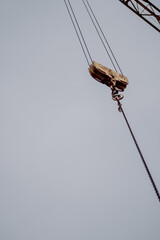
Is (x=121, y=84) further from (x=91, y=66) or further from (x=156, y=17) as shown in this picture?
(x=156, y=17)

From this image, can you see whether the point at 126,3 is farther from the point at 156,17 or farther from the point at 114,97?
the point at 114,97

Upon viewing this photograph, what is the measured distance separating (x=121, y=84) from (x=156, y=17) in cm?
530

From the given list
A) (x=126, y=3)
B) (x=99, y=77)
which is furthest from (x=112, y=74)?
(x=126, y=3)

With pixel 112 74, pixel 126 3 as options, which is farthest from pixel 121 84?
pixel 126 3

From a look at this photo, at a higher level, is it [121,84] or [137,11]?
[137,11]

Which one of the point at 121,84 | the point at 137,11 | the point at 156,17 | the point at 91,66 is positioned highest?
the point at 137,11

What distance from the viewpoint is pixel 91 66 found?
3.55 metres

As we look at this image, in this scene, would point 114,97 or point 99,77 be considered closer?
point 114,97

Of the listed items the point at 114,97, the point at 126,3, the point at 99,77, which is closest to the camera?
the point at 114,97

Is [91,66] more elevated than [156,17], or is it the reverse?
[156,17]

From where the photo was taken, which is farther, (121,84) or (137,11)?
(137,11)

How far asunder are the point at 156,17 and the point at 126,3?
1.35m

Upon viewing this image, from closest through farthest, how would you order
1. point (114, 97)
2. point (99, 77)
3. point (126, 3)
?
point (114, 97)
point (99, 77)
point (126, 3)

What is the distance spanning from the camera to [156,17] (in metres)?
7.01
